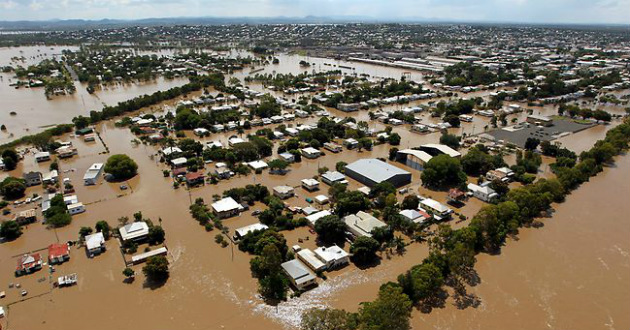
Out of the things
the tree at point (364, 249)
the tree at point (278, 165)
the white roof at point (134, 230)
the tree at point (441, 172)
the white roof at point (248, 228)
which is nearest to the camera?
the tree at point (364, 249)

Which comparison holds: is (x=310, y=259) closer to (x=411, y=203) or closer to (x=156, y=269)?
(x=156, y=269)

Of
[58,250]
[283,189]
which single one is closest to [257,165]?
[283,189]

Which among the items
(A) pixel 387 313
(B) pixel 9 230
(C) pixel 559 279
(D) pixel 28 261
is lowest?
(C) pixel 559 279

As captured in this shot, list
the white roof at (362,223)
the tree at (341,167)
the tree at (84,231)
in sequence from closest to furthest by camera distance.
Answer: the white roof at (362,223)
the tree at (84,231)
the tree at (341,167)

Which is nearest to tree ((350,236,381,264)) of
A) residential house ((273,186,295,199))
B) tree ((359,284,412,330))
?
tree ((359,284,412,330))

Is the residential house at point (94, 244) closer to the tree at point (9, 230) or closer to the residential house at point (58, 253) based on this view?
the residential house at point (58, 253)

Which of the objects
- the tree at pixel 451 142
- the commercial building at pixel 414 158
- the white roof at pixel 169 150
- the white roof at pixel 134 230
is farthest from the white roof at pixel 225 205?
the tree at pixel 451 142

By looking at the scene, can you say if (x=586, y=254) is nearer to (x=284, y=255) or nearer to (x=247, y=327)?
(x=284, y=255)
